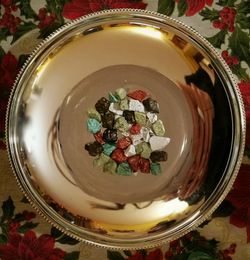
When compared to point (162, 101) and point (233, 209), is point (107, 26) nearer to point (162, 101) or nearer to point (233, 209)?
point (162, 101)

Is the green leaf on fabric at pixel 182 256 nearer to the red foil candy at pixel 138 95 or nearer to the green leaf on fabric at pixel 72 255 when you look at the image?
the green leaf on fabric at pixel 72 255

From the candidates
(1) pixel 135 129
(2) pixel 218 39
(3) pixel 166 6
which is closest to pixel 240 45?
(2) pixel 218 39

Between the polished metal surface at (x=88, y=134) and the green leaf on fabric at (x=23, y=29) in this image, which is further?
the green leaf on fabric at (x=23, y=29)

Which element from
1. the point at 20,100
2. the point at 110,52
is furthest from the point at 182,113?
the point at 20,100

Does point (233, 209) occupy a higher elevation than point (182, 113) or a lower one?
lower

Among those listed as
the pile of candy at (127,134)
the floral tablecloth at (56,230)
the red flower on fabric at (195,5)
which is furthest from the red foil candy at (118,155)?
the red flower on fabric at (195,5)

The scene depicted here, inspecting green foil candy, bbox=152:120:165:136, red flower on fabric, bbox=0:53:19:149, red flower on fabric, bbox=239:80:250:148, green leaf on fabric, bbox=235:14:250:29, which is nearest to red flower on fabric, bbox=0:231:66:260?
red flower on fabric, bbox=0:53:19:149
